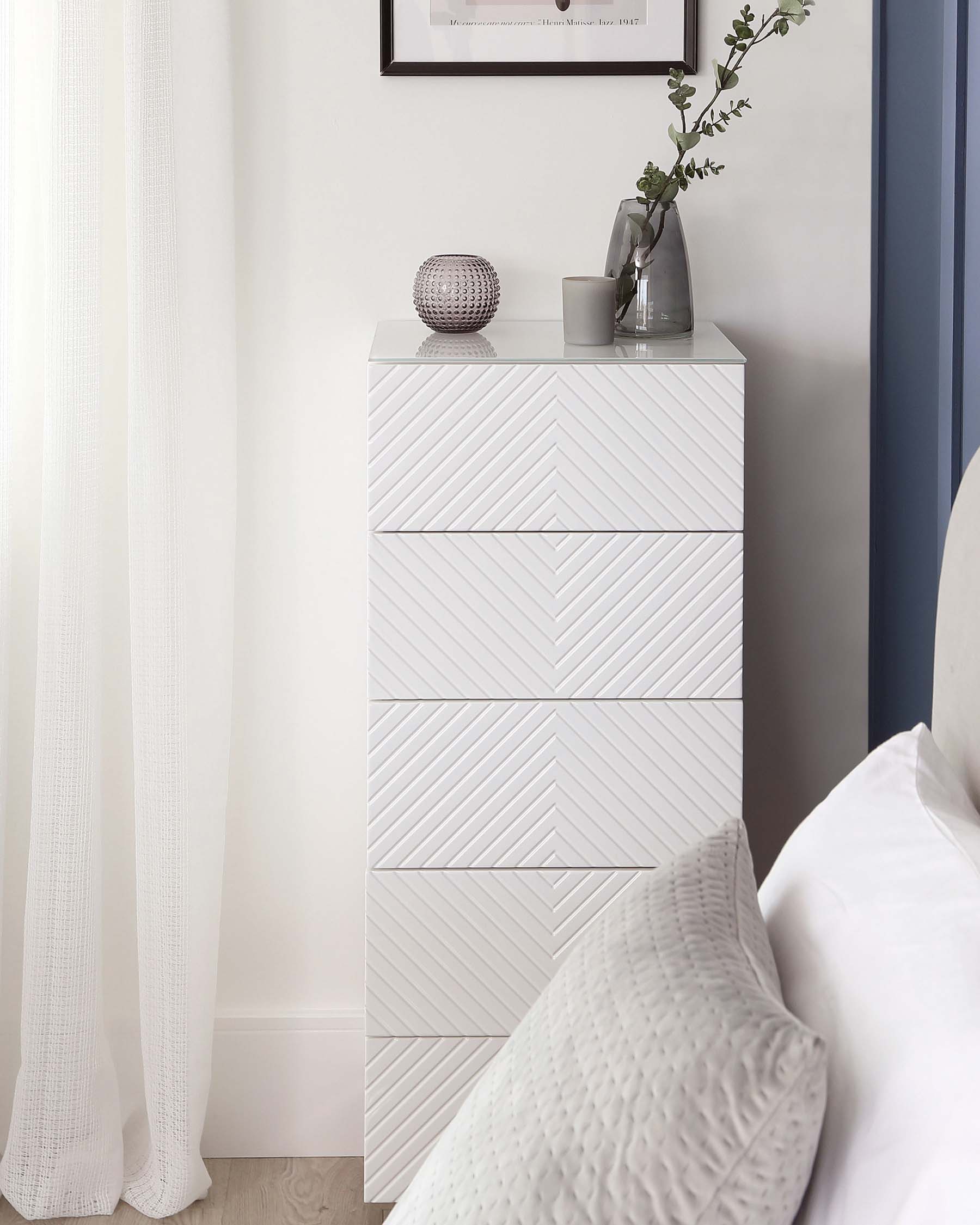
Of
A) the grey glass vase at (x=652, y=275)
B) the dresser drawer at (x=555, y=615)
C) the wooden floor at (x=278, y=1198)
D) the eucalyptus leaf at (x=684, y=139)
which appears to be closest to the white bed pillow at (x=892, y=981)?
the dresser drawer at (x=555, y=615)

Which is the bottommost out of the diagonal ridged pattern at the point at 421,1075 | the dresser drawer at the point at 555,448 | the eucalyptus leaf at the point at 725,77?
the diagonal ridged pattern at the point at 421,1075

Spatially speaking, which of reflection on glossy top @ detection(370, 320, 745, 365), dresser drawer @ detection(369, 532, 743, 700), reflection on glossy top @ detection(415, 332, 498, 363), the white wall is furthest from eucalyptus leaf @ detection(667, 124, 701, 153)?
dresser drawer @ detection(369, 532, 743, 700)

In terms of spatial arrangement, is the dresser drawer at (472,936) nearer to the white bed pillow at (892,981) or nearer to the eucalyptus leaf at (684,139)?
the white bed pillow at (892,981)

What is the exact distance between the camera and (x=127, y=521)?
1.78 meters

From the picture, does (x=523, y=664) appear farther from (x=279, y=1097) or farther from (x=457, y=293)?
(x=279, y=1097)

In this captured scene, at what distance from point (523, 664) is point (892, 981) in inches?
33.7

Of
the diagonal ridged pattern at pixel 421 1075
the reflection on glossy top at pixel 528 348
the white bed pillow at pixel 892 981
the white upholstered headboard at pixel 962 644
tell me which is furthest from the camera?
the diagonal ridged pattern at pixel 421 1075

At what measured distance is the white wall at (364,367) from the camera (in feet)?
5.71

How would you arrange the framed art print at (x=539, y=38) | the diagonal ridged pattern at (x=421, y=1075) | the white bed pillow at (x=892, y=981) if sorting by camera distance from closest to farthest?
the white bed pillow at (x=892, y=981)
the diagonal ridged pattern at (x=421, y=1075)
the framed art print at (x=539, y=38)

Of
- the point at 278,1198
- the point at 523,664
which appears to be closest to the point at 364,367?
the point at 523,664

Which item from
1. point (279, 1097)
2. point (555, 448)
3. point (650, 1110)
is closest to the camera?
point (650, 1110)

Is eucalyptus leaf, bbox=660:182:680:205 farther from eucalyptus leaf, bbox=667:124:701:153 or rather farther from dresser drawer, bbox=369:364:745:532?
dresser drawer, bbox=369:364:745:532

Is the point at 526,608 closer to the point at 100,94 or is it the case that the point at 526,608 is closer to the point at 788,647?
the point at 788,647

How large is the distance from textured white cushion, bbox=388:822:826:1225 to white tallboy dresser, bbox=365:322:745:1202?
2.63 feet
